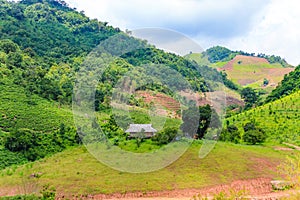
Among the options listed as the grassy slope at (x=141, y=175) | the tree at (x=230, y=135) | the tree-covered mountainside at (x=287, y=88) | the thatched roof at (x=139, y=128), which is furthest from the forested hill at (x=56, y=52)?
the grassy slope at (x=141, y=175)

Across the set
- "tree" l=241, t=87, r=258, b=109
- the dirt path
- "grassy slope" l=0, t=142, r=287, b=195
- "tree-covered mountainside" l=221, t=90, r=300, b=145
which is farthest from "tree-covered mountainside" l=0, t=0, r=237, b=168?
"tree" l=241, t=87, r=258, b=109

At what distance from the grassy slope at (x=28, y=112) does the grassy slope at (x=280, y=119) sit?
24325 mm

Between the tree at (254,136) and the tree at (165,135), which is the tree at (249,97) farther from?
the tree at (165,135)

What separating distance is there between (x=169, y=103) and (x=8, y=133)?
1707 cm

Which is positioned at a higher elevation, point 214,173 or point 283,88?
point 283,88

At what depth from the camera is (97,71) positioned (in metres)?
60.1

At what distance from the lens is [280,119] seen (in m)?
52.3

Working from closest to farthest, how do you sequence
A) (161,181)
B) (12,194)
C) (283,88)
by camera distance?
(12,194) < (161,181) < (283,88)

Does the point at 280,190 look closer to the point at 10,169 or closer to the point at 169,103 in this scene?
the point at 169,103

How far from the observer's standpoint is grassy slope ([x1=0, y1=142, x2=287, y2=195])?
29.4 meters

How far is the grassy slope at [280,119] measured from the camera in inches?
1840

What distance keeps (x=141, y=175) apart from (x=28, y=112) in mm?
19346

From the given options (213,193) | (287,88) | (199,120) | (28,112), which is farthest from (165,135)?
(287,88)

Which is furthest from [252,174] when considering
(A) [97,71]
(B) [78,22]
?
(B) [78,22]
